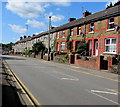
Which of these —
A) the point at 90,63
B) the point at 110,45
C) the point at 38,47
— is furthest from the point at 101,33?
the point at 38,47

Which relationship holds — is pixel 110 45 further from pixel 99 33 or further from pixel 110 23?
pixel 99 33

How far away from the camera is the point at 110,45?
83.1 ft

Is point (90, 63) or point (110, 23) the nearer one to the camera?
point (90, 63)

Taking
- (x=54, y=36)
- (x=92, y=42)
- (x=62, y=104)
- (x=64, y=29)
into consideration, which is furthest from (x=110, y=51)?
(x=54, y=36)

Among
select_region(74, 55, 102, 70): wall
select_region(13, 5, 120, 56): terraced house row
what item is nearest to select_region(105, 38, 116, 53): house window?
select_region(13, 5, 120, 56): terraced house row

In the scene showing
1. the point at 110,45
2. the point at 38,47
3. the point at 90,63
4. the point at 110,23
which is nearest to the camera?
the point at 90,63

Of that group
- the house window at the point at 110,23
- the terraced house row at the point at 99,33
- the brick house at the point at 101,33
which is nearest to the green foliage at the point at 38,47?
the terraced house row at the point at 99,33

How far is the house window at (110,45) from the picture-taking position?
972 inches

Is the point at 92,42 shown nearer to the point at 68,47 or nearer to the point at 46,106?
the point at 68,47

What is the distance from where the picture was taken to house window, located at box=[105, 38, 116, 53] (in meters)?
24.7

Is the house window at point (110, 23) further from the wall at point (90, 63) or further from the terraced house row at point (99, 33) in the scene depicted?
the wall at point (90, 63)

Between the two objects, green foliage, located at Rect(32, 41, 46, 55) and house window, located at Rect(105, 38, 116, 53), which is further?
green foliage, located at Rect(32, 41, 46, 55)

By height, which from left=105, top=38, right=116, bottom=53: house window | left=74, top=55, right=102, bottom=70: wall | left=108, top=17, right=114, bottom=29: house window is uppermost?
left=108, top=17, right=114, bottom=29: house window

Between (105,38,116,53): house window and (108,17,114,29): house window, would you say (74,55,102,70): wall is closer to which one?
(105,38,116,53): house window
